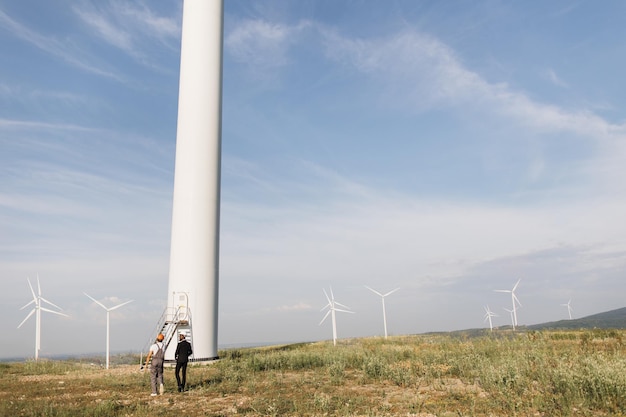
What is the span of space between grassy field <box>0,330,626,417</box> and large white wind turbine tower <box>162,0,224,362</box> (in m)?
3.06

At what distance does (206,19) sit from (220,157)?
10774 mm

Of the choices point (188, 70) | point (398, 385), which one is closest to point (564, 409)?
point (398, 385)

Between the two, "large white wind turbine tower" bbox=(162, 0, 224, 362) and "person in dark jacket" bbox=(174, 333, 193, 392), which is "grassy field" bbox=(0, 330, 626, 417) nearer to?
"person in dark jacket" bbox=(174, 333, 193, 392)

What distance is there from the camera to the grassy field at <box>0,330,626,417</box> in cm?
1284

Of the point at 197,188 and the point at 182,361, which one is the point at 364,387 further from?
the point at 197,188

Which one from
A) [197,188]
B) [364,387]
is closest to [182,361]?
[364,387]

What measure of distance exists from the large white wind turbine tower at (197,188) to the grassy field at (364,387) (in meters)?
3.06

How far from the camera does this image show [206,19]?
33.3 metres

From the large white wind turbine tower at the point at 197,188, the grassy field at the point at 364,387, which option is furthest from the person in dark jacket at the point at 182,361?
the large white wind turbine tower at the point at 197,188

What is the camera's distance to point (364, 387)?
1811 cm

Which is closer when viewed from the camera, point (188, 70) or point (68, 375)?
point (68, 375)

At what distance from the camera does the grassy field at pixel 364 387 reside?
12836 millimetres

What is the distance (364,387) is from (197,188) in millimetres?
Result: 17858

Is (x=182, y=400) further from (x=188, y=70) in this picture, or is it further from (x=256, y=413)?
(x=188, y=70)
